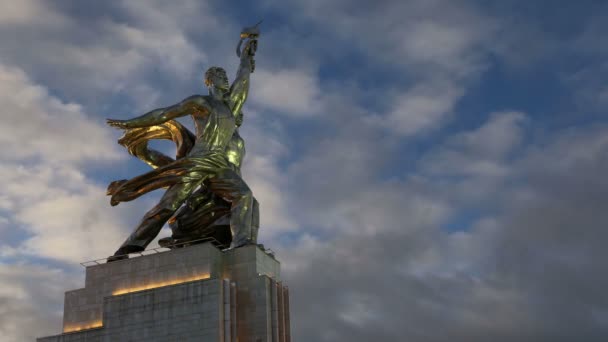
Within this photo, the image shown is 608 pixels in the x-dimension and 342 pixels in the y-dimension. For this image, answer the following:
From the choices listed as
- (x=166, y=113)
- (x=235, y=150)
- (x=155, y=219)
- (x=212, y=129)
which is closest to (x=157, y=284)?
(x=155, y=219)

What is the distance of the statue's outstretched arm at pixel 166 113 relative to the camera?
3431 centimetres

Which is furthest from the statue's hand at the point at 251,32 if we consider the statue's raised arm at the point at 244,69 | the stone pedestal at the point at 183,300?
the stone pedestal at the point at 183,300

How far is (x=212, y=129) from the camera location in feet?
114

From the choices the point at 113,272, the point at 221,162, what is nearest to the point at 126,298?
the point at 113,272

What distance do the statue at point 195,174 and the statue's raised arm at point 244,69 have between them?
356 mm

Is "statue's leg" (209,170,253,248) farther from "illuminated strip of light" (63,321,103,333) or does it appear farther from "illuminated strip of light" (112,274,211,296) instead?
"illuminated strip of light" (63,321,103,333)

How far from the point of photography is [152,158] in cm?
3631

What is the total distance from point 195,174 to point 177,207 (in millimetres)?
1432

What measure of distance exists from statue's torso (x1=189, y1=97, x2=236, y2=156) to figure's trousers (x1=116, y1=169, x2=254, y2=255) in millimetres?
1421

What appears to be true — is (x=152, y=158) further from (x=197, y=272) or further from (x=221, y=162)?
(x=197, y=272)

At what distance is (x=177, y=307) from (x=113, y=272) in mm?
3532

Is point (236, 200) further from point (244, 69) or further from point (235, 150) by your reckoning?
point (244, 69)

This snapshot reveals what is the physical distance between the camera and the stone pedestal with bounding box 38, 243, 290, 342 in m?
30.3

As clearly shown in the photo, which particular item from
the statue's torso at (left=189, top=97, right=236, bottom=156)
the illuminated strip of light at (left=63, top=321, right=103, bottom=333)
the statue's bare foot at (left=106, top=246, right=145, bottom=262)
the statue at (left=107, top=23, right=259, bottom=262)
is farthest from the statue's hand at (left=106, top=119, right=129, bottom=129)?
the illuminated strip of light at (left=63, top=321, right=103, bottom=333)
